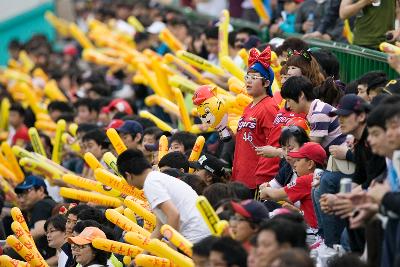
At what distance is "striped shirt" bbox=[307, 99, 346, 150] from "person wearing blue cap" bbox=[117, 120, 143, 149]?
3.80 m

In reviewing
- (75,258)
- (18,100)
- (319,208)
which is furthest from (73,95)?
(319,208)

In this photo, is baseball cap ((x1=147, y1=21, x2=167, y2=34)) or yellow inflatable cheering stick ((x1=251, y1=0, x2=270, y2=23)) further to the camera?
baseball cap ((x1=147, y1=21, x2=167, y2=34))

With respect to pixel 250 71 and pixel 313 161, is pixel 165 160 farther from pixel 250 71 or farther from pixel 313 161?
pixel 313 161

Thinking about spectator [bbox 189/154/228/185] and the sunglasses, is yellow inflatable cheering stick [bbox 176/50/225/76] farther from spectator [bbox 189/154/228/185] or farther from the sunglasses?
spectator [bbox 189/154/228/185]

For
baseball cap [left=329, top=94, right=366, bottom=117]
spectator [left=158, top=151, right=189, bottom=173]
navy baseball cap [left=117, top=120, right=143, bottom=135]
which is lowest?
navy baseball cap [left=117, top=120, right=143, bottom=135]

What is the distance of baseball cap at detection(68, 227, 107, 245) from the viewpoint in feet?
37.9

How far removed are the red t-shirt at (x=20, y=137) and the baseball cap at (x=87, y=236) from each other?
8.18 metres

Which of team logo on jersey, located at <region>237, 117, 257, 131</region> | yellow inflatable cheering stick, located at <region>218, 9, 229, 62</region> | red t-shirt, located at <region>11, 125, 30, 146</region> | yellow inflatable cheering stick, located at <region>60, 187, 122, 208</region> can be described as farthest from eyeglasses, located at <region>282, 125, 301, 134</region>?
red t-shirt, located at <region>11, 125, 30, 146</region>

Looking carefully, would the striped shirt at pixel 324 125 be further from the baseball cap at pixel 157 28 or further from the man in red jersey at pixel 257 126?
the baseball cap at pixel 157 28

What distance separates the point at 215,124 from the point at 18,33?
72.3ft

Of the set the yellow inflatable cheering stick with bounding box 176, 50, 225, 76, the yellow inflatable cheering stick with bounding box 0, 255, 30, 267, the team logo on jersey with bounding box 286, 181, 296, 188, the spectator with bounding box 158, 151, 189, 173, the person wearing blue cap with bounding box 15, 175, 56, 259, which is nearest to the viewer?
the team logo on jersey with bounding box 286, 181, 296, 188

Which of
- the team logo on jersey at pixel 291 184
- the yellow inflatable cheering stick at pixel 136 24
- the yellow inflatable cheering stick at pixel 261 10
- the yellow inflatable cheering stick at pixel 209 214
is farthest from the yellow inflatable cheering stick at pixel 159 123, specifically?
the yellow inflatable cheering stick at pixel 136 24

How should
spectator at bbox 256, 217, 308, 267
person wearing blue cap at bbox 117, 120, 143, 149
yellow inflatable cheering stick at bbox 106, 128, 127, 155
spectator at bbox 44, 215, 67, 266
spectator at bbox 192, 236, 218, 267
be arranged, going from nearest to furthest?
spectator at bbox 256, 217, 308, 267 < spectator at bbox 192, 236, 218, 267 < spectator at bbox 44, 215, 67, 266 < yellow inflatable cheering stick at bbox 106, 128, 127, 155 < person wearing blue cap at bbox 117, 120, 143, 149

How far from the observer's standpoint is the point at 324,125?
11281 mm
